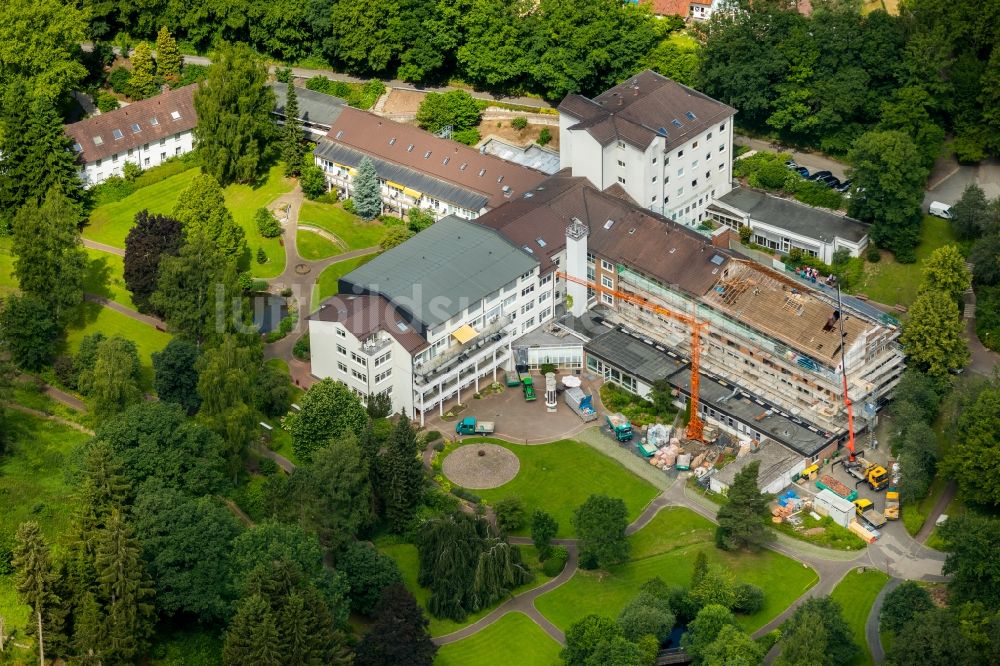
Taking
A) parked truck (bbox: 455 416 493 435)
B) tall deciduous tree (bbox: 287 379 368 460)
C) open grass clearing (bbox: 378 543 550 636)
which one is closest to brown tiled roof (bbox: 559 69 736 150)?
parked truck (bbox: 455 416 493 435)

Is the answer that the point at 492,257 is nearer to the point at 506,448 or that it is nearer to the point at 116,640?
the point at 506,448

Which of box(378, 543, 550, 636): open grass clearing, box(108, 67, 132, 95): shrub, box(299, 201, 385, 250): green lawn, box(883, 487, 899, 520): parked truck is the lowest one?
box(378, 543, 550, 636): open grass clearing

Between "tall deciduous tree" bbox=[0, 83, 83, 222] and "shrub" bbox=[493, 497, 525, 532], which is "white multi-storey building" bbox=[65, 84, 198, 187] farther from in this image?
"shrub" bbox=[493, 497, 525, 532]

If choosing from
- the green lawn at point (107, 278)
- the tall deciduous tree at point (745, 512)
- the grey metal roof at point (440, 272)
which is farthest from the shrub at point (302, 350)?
the tall deciduous tree at point (745, 512)

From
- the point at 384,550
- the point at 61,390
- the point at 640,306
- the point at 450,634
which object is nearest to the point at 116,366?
the point at 61,390

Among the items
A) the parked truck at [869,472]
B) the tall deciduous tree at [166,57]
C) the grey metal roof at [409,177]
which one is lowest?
the parked truck at [869,472]

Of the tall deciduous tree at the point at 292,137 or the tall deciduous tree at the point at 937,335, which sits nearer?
the tall deciduous tree at the point at 937,335

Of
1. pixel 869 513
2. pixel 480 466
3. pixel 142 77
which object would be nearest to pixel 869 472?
pixel 869 513

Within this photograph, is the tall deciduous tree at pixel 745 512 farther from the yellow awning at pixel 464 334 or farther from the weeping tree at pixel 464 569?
the yellow awning at pixel 464 334
